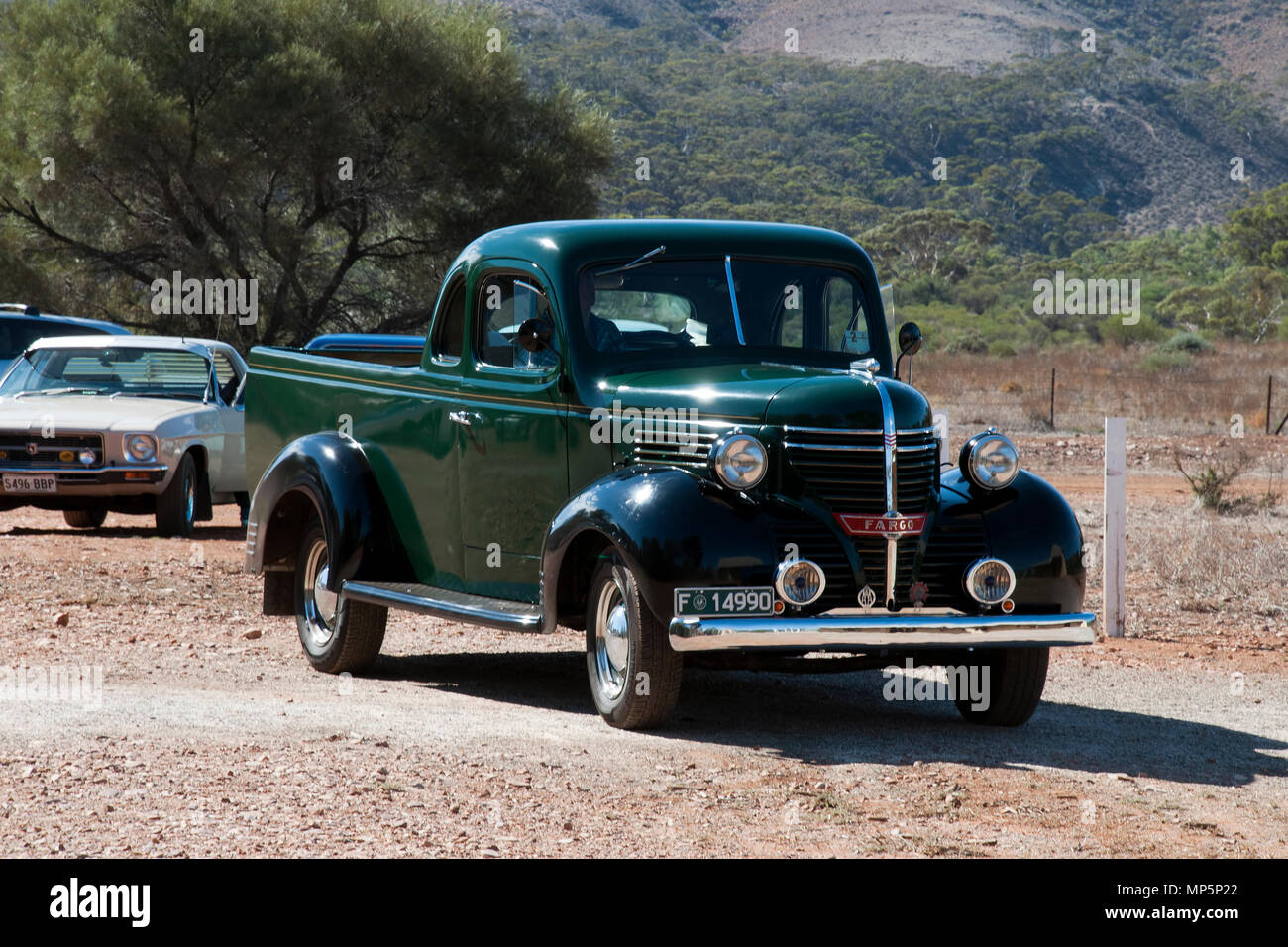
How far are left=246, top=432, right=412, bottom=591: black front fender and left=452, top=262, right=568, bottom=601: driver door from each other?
623mm

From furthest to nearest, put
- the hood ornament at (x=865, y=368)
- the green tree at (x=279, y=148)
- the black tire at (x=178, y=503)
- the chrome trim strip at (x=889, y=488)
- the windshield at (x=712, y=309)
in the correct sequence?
the green tree at (x=279, y=148), the black tire at (x=178, y=503), the windshield at (x=712, y=309), the hood ornament at (x=865, y=368), the chrome trim strip at (x=889, y=488)

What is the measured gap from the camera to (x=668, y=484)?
7.08 meters

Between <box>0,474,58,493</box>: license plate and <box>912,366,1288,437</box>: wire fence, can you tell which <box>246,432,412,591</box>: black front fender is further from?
<box>912,366,1288,437</box>: wire fence

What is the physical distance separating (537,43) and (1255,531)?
103845 millimetres

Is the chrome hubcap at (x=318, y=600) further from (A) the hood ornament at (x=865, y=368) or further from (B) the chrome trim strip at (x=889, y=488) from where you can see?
(B) the chrome trim strip at (x=889, y=488)

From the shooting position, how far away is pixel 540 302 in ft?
27.0

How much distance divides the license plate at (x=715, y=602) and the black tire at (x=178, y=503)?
941cm

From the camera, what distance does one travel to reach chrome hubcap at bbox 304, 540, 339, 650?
9258mm

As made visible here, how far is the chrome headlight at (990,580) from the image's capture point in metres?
7.29

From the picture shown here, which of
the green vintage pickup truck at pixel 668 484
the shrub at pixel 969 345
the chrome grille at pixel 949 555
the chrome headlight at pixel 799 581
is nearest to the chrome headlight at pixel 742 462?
the green vintage pickup truck at pixel 668 484

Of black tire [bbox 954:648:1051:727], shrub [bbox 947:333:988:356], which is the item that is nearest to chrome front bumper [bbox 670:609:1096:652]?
black tire [bbox 954:648:1051:727]

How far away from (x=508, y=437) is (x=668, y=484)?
1.29 metres

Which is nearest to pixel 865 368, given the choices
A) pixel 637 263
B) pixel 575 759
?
pixel 637 263

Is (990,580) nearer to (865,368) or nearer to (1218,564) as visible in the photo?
(865,368)
